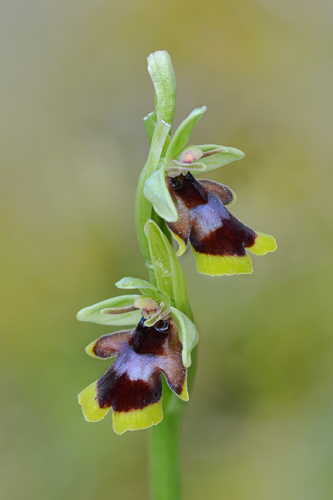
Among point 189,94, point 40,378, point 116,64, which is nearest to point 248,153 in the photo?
point 189,94

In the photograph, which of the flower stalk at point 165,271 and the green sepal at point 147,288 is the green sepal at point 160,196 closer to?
the flower stalk at point 165,271

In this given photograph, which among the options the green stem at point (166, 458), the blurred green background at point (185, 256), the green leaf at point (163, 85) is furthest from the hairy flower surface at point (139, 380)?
the blurred green background at point (185, 256)

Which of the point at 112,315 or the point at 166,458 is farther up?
the point at 112,315

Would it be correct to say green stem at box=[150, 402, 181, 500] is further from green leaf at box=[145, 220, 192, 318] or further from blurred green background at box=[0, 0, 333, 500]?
blurred green background at box=[0, 0, 333, 500]

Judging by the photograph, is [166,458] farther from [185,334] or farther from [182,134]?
[182,134]

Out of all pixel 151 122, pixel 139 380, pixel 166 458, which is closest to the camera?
pixel 139 380

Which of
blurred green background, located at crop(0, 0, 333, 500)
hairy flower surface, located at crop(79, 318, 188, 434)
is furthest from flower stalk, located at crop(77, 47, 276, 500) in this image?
blurred green background, located at crop(0, 0, 333, 500)

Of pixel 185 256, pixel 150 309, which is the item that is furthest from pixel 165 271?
pixel 185 256
